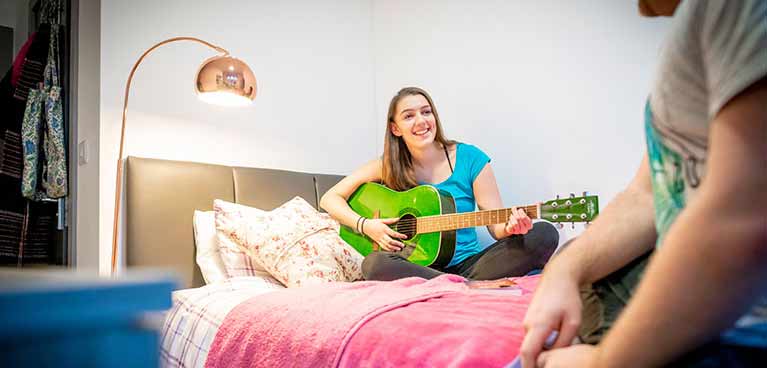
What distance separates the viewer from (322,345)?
98cm

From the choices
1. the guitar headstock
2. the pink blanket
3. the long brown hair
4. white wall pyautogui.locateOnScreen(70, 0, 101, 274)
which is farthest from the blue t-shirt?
white wall pyautogui.locateOnScreen(70, 0, 101, 274)

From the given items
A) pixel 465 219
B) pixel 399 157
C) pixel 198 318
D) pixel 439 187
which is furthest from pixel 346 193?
pixel 198 318

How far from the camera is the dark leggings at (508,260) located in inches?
67.2

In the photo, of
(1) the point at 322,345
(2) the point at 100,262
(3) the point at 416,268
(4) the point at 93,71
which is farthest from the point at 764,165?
(4) the point at 93,71

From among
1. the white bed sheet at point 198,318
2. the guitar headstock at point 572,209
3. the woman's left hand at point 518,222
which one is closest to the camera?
the white bed sheet at point 198,318

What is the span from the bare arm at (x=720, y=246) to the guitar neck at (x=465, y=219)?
54.0 inches

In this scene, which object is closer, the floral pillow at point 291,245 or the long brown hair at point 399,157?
the floral pillow at point 291,245

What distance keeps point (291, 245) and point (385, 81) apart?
4.97 ft

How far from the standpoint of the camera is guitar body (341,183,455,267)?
192 cm

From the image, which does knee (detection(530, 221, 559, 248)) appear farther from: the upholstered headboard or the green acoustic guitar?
the upholstered headboard

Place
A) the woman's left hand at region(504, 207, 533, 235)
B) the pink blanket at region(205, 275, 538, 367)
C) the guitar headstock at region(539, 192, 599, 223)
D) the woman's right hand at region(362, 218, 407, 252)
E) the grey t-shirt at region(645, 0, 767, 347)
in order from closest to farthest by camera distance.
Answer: the grey t-shirt at region(645, 0, 767, 347) < the pink blanket at region(205, 275, 538, 367) < the guitar headstock at region(539, 192, 599, 223) < the woman's left hand at region(504, 207, 533, 235) < the woman's right hand at region(362, 218, 407, 252)

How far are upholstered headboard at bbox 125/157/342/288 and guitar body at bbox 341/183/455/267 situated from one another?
0.42 m

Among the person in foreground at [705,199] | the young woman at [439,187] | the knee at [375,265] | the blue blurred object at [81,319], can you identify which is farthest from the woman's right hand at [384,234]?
the blue blurred object at [81,319]

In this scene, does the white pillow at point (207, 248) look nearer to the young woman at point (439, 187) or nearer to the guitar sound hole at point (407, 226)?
the young woman at point (439, 187)
